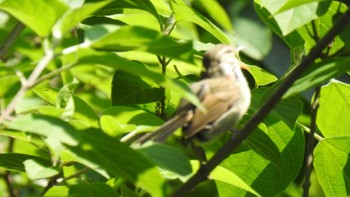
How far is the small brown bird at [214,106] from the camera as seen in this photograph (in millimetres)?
3072

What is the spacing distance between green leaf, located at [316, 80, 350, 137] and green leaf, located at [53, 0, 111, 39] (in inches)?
59.8

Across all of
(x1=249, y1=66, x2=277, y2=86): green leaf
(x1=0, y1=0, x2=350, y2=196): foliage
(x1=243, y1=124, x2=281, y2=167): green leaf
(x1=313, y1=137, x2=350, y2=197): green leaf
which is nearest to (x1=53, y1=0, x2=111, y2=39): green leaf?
(x1=0, y1=0, x2=350, y2=196): foliage

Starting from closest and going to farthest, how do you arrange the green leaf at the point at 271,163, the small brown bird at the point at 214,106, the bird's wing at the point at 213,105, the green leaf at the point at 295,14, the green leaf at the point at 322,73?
the green leaf at the point at 322,73, the green leaf at the point at 295,14, the small brown bird at the point at 214,106, the bird's wing at the point at 213,105, the green leaf at the point at 271,163

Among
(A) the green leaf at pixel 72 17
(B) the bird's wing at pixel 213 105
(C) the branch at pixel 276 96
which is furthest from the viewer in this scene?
(B) the bird's wing at pixel 213 105

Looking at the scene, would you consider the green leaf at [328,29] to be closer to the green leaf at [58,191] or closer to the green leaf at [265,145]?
the green leaf at [265,145]

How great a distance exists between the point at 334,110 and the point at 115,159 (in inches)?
60.5

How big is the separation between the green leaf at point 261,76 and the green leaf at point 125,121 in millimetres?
632

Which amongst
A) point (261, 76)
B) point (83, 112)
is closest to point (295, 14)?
point (261, 76)

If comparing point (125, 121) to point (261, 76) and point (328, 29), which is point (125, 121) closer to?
point (261, 76)

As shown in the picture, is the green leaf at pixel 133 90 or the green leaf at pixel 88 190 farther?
the green leaf at pixel 133 90

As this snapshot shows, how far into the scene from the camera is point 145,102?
363 cm

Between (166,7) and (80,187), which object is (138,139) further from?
(166,7)

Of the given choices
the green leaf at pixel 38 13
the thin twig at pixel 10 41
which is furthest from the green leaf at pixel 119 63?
the thin twig at pixel 10 41

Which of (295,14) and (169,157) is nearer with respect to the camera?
(169,157)
